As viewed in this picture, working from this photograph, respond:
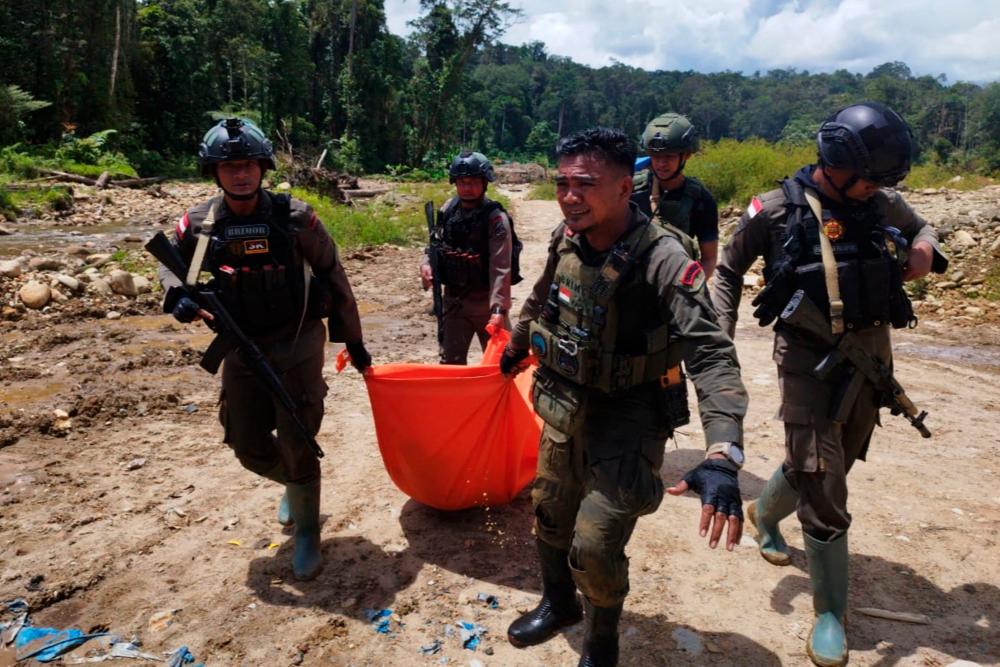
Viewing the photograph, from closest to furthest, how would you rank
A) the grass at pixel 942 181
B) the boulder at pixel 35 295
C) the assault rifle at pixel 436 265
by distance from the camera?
the assault rifle at pixel 436 265 < the boulder at pixel 35 295 < the grass at pixel 942 181

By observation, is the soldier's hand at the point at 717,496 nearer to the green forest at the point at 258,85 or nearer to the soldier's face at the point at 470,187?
the soldier's face at the point at 470,187

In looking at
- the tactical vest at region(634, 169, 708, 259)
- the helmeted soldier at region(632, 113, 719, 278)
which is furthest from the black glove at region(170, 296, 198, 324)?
the tactical vest at region(634, 169, 708, 259)

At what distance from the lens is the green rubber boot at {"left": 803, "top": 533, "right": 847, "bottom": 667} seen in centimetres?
276

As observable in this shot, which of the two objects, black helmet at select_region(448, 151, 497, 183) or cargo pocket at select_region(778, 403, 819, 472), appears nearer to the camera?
cargo pocket at select_region(778, 403, 819, 472)

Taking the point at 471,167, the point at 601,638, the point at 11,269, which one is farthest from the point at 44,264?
the point at 601,638

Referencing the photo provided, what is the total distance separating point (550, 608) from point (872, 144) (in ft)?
7.09

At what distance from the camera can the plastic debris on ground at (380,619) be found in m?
2.94

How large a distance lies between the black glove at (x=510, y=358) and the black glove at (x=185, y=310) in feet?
4.32

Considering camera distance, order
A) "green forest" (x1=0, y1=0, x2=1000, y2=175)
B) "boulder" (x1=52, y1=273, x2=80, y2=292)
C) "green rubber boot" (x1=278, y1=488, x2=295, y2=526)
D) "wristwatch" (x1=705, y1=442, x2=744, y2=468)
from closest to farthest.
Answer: "wristwatch" (x1=705, y1=442, x2=744, y2=468) < "green rubber boot" (x1=278, y1=488, x2=295, y2=526) < "boulder" (x1=52, y1=273, x2=80, y2=292) < "green forest" (x1=0, y1=0, x2=1000, y2=175)

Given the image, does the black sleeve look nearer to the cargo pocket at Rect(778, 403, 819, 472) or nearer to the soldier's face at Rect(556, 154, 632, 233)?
the cargo pocket at Rect(778, 403, 819, 472)

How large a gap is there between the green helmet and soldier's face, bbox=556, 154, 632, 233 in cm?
169

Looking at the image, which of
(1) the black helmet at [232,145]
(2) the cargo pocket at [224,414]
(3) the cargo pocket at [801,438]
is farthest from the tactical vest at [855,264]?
(2) the cargo pocket at [224,414]

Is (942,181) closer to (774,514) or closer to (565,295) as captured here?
(774,514)

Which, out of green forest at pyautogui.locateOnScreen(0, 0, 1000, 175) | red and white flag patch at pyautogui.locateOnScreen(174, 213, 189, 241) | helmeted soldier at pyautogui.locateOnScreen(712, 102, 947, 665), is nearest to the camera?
helmeted soldier at pyautogui.locateOnScreen(712, 102, 947, 665)
